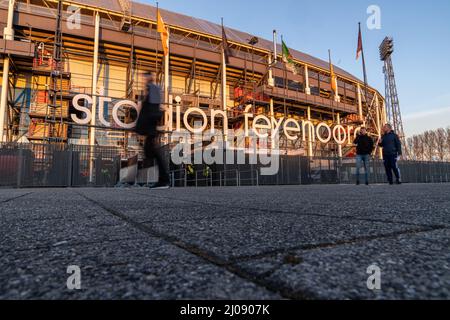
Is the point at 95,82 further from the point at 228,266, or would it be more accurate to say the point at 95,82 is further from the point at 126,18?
the point at 228,266

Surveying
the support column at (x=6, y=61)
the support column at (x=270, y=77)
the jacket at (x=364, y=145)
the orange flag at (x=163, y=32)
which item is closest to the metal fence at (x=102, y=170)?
the jacket at (x=364, y=145)

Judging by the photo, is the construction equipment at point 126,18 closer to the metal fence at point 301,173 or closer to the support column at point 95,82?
the support column at point 95,82

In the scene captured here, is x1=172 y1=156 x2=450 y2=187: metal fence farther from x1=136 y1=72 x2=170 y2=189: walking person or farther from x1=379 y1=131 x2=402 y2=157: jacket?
x1=136 y1=72 x2=170 y2=189: walking person

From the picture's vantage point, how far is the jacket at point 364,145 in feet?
25.3

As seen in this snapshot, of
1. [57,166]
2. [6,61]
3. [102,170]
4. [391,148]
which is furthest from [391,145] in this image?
[6,61]

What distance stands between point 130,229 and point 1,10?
19610mm

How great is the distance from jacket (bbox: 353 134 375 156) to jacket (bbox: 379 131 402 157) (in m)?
0.66

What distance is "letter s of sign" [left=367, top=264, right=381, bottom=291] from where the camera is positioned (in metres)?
0.50

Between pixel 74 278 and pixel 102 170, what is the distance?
435 inches

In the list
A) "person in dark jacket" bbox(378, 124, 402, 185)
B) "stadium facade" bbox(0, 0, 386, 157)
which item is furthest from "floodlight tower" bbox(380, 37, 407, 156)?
"person in dark jacket" bbox(378, 124, 402, 185)

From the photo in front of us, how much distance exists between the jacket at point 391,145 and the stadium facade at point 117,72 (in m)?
11.7
